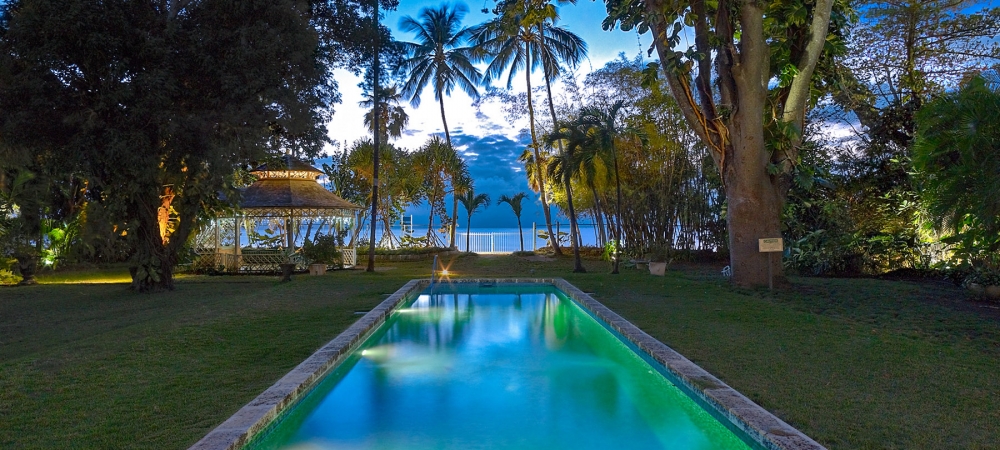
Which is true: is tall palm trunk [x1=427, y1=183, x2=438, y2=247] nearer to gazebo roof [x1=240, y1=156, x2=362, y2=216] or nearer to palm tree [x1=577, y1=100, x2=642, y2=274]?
gazebo roof [x1=240, y1=156, x2=362, y2=216]

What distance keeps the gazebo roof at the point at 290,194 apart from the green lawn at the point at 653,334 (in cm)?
567

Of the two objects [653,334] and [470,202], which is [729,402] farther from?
[470,202]

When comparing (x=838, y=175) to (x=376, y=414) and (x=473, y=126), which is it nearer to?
(x=376, y=414)

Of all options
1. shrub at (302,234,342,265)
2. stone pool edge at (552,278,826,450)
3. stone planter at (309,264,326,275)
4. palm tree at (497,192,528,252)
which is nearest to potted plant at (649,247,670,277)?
stone pool edge at (552,278,826,450)

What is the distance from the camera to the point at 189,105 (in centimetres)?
945

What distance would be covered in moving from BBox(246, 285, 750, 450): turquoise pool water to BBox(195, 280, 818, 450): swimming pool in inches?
0.4

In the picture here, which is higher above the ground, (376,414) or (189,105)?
(189,105)

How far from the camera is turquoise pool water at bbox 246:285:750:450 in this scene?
3.92 m

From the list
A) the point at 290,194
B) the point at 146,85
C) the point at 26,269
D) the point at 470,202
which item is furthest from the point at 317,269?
the point at 470,202

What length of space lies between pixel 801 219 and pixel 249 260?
13776 mm

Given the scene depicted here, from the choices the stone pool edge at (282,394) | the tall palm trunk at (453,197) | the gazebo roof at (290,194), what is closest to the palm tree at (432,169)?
the tall palm trunk at (453,197)

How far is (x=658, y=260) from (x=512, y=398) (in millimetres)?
9916

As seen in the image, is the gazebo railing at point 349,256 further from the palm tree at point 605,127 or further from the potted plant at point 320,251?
the palm tree at point 605,127

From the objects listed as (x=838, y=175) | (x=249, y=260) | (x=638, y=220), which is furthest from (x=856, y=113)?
(x=249, y=260)
